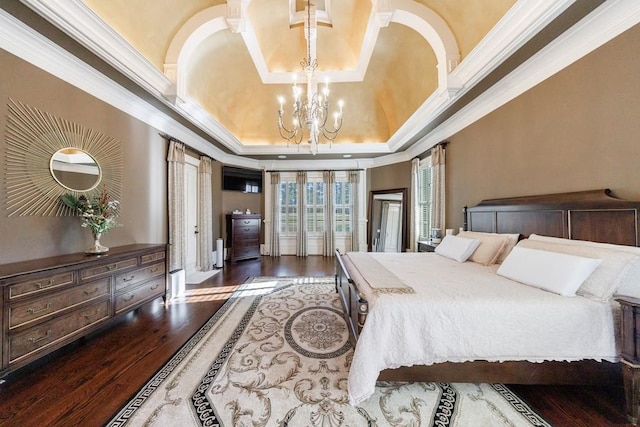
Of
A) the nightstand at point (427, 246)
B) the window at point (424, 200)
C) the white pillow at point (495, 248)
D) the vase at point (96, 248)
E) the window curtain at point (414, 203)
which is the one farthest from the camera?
the window curtain at point (414, 203)

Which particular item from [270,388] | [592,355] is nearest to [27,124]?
[270,388]

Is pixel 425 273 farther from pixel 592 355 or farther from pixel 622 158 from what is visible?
pixel 622 158

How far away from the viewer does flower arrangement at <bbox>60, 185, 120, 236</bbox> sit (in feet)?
8.23

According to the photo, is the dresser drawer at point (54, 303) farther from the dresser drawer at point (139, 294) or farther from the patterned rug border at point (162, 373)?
the patterned rug border at point (162, 373)

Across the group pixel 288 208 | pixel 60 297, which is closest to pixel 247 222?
pixel 288 208

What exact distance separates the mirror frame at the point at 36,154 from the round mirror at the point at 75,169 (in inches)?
1.4

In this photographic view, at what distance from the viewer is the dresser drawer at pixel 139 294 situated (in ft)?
8.67

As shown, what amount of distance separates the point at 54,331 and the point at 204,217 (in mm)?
3476

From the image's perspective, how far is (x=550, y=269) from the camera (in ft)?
6.15

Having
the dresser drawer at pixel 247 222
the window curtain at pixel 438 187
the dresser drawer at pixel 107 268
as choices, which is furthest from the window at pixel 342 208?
the dresser drawer at pixel 107 268

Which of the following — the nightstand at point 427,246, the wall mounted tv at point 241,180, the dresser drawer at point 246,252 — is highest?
the wall mounted tv at point 241,180

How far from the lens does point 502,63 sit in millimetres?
2609

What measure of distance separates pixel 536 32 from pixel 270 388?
3756 millimetres

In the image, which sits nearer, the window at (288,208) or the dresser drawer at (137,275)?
the dresser drawer at (137,275)
